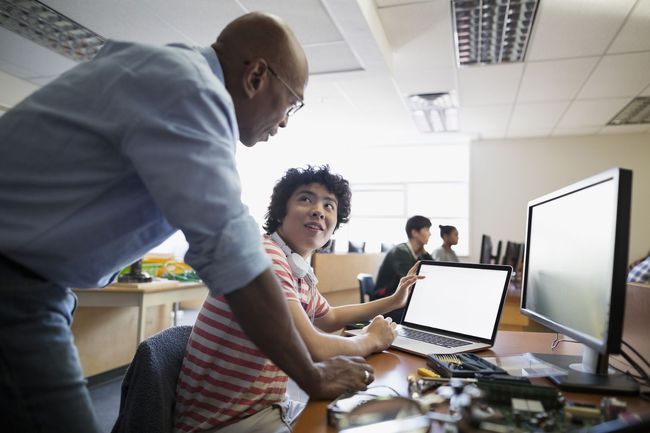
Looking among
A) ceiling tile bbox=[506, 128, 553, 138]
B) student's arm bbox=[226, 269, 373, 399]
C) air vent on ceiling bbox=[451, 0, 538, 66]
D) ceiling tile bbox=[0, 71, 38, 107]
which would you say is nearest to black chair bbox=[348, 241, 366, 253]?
air vent on ceiling bbox=[451, 0, 538, 66]

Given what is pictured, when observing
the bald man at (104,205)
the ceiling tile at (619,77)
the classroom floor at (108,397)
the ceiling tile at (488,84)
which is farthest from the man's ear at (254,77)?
the ceiling tile at (619,77)

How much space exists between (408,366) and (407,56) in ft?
11.1

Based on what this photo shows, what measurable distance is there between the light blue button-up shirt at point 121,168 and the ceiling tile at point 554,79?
4.07 metres

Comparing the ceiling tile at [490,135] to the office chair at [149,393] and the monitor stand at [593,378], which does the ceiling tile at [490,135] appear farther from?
the office chair at [149,393]

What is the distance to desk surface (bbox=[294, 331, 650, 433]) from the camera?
71cm

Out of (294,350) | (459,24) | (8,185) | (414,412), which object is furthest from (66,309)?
(459,24)

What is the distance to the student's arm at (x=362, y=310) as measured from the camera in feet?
4.82

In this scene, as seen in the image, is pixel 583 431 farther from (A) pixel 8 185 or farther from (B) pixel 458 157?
(B) pixel 458 157

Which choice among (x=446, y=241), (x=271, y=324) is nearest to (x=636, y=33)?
(x=446, y=241)

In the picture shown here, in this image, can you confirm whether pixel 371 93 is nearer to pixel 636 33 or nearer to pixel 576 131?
pixel 636 33

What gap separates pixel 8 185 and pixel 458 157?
23.0 ft

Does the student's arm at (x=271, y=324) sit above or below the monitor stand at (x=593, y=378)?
above

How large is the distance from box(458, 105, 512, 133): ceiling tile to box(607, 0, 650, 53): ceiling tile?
1641 mm

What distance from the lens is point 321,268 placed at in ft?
13.3
